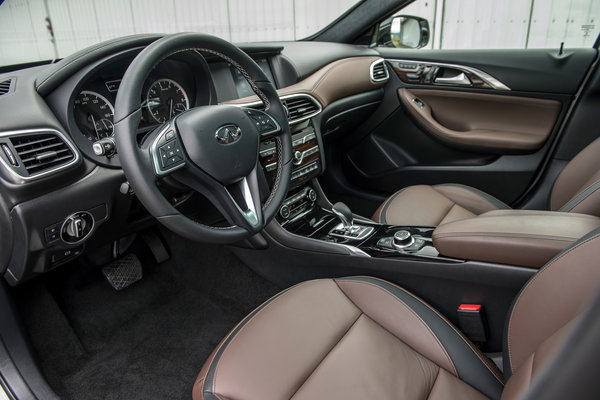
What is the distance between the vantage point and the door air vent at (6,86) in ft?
3.74

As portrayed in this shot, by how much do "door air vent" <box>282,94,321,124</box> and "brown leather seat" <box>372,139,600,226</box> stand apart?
1.52ft

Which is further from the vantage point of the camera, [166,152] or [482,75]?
[482,75]

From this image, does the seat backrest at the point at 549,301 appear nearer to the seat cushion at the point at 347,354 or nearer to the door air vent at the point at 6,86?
the seat cushion at the point at 347,354

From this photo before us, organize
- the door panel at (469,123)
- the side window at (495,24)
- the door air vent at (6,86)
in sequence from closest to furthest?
the door air vent at (6,86), the door panel at (469,123), the side window at (495,24)

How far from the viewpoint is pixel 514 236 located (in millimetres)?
1068

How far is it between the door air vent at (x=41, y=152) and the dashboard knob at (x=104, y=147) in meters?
0.08

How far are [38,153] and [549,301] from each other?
112 cm

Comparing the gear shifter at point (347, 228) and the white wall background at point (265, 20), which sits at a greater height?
the white wall background at point (265, 20)

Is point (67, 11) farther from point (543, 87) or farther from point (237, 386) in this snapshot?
point (237, 386)

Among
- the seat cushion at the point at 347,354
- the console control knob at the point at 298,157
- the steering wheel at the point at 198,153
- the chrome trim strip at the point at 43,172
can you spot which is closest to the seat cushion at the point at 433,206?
the console control knob at the point at 298,157

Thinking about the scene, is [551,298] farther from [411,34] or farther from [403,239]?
[411,34]

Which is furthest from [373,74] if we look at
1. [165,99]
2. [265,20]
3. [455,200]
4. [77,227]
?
[265,20]

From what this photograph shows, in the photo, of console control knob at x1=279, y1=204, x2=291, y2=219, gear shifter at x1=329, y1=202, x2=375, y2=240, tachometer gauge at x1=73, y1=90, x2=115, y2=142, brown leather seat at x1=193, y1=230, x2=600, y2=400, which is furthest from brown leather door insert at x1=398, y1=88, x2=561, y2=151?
tachometer gauge at x1=73, y1=90, x2=115, y2=142

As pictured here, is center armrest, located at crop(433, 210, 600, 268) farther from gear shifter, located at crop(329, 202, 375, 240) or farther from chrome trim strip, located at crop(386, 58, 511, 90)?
chrome trim strip, located at crop(386, 58, 511, 90)
